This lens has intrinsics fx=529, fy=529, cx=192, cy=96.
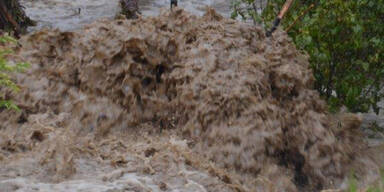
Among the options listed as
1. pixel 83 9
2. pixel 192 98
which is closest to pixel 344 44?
pixel 192 98

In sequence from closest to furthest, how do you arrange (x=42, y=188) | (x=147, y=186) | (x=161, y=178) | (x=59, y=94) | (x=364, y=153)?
(x=42, y=188) → (x=147, y=186) → (x=161, y=178) → (x=59, y=94) → (x=364, y=153)

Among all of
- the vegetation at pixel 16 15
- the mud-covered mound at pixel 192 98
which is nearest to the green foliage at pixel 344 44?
the mud-covered mound at pixel 192 98

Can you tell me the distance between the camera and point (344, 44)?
6055 mm

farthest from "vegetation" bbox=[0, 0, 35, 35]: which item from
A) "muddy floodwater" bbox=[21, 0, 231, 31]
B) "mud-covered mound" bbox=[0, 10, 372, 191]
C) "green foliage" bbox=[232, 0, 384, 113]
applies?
"green foliage" bbox=[232, 0, 384, 113]

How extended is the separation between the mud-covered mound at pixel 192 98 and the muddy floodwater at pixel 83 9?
5854 mm

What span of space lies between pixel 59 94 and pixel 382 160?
355 centimetres

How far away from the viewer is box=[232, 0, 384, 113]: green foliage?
5941 mm

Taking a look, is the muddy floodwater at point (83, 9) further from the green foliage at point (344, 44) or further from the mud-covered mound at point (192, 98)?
the mud-covered mound at point (192, 98)

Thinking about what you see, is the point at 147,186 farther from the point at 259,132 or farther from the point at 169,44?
the point at 169,44

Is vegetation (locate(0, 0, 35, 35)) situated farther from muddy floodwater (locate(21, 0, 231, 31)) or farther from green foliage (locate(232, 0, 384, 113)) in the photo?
green foliage (locate(232, 0, 384, 113))

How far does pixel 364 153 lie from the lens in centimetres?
586

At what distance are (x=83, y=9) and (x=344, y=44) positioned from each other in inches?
310

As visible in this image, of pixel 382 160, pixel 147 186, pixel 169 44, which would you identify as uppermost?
pixel 169 44

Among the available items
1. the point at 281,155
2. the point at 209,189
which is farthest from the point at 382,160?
the point at 209,189
